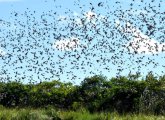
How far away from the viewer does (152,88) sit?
24.7m

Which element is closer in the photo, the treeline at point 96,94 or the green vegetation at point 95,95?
the green vegetation at point 95,95

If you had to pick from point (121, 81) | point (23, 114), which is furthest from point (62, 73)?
point (23, 114)

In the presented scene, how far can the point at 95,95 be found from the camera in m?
26.1

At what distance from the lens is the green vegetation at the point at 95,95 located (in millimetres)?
23891

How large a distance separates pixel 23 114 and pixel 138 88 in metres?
10.5

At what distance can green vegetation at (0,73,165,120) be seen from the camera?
23.9 m

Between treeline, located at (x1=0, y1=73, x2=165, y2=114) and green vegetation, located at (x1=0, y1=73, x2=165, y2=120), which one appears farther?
treeline, located at (x1=0, y1=73, x2=165, y2=114)

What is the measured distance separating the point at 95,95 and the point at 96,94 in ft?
0.25

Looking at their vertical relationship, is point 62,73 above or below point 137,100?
above

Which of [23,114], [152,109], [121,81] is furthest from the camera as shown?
[121,81]

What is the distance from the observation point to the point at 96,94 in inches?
1029

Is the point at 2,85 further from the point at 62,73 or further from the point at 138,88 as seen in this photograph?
the point at 138,88

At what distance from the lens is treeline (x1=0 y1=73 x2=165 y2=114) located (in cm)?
2442

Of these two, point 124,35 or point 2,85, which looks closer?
point 124,35
